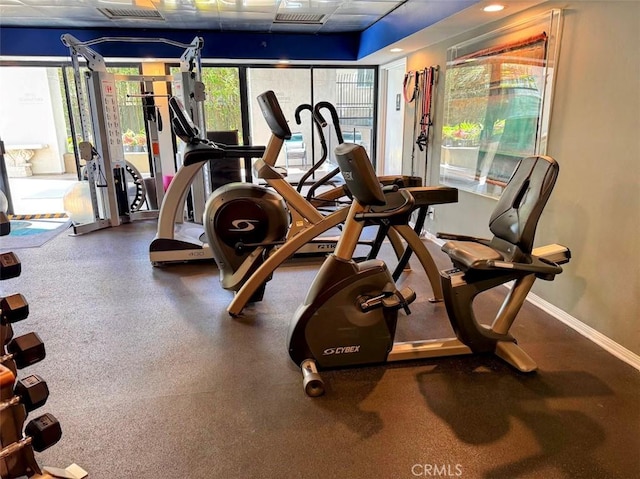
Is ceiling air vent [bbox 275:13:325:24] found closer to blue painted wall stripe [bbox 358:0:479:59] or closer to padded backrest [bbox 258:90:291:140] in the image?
blue painted wall stripe [bbox 358:0:479:59]

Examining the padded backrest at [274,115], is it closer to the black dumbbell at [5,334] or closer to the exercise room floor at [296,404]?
the exercise room floor at [296,404]

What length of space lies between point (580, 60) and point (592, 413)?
7.13 feet

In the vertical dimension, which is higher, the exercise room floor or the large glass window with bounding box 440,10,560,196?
the large glass window with bounding box 440,10,560,196

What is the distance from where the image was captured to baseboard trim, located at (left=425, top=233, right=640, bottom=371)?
2.56 metres

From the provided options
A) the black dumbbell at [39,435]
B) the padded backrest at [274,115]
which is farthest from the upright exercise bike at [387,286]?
the black dumbbell at [39,435]

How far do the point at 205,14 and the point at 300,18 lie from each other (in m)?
1.13

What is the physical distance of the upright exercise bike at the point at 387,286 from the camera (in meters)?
2.31

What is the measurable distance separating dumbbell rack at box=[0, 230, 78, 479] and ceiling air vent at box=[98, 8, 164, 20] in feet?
14.5

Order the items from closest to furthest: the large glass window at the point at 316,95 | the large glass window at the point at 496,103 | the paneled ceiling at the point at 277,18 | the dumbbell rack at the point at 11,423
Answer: the dumbbell rack at the point at 11,423 < the large glass window at the point at 496,103 < the paneled ceiling at the point at 277,18 < the large glass window at the point at 316,95

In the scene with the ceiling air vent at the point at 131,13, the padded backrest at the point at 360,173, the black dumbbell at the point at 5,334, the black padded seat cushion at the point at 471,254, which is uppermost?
the ceiling air vent at the point at 131,13

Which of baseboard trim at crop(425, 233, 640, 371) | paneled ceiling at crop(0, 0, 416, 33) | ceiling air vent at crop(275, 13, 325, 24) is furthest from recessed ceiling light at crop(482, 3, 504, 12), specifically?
ceiling air vent at crop(275, 13, 325, 24)

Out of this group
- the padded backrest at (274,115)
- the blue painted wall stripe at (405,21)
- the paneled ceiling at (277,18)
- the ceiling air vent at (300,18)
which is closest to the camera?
the padded backrest at (274,115)

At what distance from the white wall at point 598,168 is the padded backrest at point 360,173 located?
4.98 ft

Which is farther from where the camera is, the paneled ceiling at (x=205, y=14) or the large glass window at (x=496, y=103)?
the paneled ceiling at (x=205, y=14)
